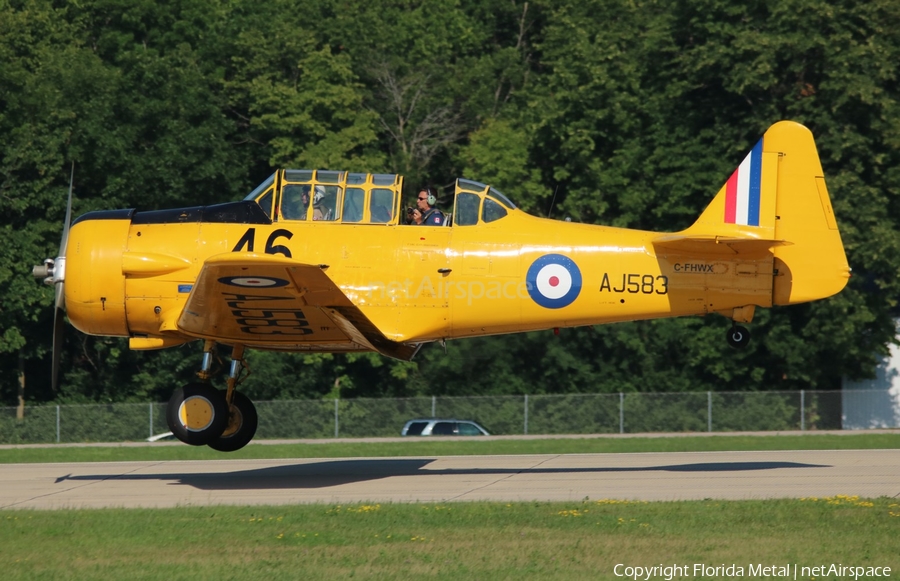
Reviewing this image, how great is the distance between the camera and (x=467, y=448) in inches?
835

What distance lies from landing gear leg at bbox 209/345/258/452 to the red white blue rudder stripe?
6.52m

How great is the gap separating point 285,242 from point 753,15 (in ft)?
72.6

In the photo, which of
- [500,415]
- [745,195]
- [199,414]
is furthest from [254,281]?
[500,415]

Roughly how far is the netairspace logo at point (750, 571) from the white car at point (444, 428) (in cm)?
1766

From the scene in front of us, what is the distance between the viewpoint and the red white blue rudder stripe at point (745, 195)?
14656 millimetres

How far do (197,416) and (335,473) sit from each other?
241 cm

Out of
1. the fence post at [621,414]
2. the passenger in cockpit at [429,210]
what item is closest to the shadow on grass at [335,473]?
the passenger in cockpit at [429,210]

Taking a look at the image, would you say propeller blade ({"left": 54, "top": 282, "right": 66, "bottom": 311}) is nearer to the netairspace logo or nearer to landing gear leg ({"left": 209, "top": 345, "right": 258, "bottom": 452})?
landing gear leg ({"left": 209, "top": 345, "right": 258, "bottom": 452})

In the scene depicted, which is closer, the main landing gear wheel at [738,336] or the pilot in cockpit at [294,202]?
the main landing gear wheel at [738,336]

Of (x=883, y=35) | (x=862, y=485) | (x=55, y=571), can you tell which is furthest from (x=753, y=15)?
(x=55, y=571)

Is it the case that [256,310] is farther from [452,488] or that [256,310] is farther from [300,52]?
[300,52]

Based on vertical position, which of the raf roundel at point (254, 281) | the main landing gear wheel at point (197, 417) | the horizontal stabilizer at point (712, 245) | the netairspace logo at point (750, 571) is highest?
the horizontal stabilizer at point (712, 245)

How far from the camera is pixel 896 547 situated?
34.3 feet

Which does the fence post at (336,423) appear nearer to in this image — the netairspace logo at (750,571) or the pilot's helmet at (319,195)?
the pilot's helmet at (319,195)
